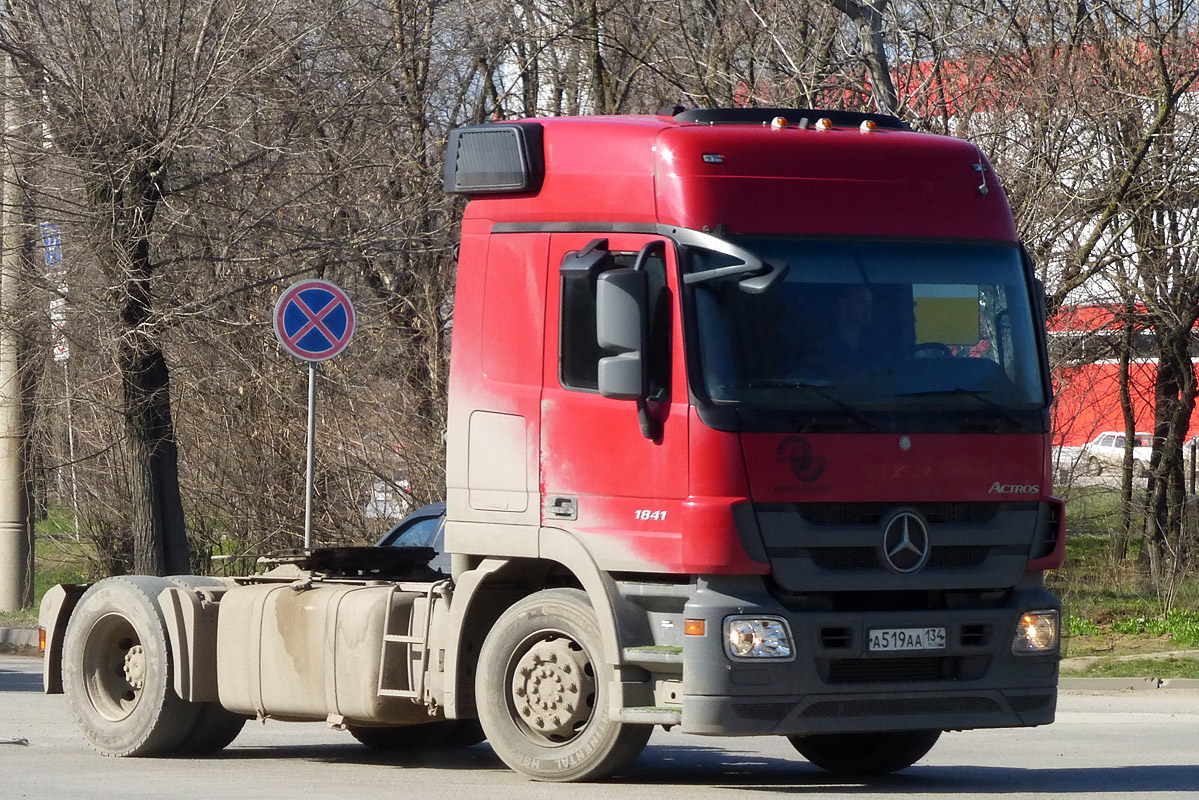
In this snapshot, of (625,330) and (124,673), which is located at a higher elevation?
(625,330)

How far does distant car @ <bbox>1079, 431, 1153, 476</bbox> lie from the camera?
19797 mm

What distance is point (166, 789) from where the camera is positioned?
8.45 m

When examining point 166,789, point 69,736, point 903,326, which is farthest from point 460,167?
point 69,736

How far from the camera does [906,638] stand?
26.2ft

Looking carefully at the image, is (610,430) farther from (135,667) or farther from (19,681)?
(19,681)

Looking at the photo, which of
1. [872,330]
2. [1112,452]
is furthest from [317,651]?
[1112,452]

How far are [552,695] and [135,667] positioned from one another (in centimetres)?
323

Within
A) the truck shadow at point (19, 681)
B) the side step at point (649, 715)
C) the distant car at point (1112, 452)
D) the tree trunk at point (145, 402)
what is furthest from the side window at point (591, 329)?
the distant car at point (1112, 452)

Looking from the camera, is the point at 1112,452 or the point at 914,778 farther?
the point at 1112,452

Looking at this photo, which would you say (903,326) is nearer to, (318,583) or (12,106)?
(318,583)

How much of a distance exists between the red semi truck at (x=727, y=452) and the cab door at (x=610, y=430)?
0.5 inches

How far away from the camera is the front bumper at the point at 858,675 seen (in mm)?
7660

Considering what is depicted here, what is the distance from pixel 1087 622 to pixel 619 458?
11.2 metres

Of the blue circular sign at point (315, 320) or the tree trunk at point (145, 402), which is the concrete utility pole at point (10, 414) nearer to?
the tree trunk at point (145, 402)
